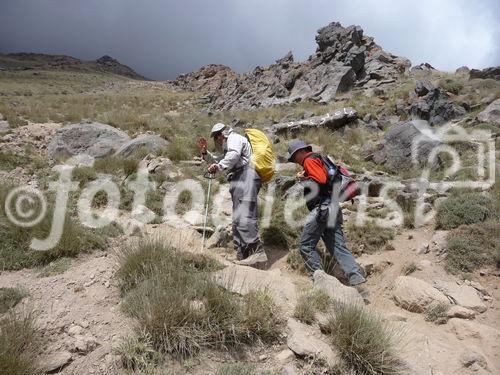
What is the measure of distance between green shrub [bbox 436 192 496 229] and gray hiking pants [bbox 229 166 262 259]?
118 inches

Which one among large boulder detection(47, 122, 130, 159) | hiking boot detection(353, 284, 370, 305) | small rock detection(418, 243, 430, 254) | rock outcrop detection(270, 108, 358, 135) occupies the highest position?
rock outcrop detection(270, 108, 358, 135)

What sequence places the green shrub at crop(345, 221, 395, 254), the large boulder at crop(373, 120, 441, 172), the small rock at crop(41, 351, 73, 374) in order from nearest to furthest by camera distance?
the small rock at crop(41, 351, 73, 374)
the green shrub at crop(345, 221, 395, 254)
the large boulder at crop(373, 120, 441, 172)

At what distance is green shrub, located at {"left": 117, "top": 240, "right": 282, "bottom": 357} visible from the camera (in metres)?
3.24

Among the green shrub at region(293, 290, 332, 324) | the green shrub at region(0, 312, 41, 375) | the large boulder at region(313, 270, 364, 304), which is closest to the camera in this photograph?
the green shrub at region(0, 312, 41, 375)

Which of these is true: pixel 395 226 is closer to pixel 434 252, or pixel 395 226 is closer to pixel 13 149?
pixel 434 252

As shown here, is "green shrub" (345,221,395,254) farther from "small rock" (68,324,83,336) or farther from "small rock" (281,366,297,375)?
"small rock" (68,324,83,336)

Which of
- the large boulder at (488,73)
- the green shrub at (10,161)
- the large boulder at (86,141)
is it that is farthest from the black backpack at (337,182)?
the large boulder at (488,73)

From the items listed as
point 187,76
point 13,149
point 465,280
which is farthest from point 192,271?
point 187,76

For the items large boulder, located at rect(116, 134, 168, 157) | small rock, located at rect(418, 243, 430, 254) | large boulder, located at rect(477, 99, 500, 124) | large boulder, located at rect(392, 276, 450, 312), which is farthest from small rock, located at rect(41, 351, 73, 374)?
large boulder, located at rect(477, 99, 500, 124)

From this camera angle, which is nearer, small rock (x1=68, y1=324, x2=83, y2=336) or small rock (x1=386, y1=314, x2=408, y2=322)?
small rock (x1=68, y1=324, x2=83, y2=336)

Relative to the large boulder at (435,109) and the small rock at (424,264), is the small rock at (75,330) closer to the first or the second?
the small rock at (424,264)

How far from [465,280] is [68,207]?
6162mm

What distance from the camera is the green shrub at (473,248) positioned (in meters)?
5.32

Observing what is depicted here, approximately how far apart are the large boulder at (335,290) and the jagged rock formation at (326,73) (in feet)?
50.3
